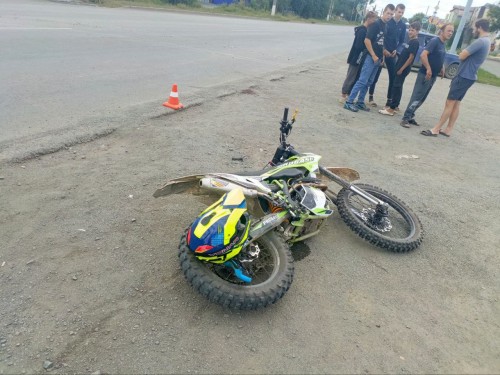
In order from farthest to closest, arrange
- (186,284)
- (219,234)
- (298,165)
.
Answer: (298,165), (186,284), (219,234)

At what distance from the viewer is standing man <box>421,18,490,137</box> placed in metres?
6.78

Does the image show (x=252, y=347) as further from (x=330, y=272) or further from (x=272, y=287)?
(x=330, y=272)

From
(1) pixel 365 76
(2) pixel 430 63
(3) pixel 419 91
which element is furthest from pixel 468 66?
(1) pixel 365 76

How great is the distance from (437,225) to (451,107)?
14.1ft

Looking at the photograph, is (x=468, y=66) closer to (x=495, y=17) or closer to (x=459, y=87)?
(x=459, y=87)

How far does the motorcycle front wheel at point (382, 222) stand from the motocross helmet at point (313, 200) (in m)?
0.51

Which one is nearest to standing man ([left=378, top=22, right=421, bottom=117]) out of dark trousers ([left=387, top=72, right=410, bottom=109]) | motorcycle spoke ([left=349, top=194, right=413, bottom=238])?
dark trousers ([left=387, top=72, right=410, bottom=109])

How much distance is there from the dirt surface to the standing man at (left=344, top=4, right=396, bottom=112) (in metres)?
3.40

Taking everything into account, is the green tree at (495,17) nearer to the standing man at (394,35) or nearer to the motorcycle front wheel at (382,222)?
the standing man at (394,35)

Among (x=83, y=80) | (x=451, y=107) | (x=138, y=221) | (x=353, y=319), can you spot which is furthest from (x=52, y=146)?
(x=451, y=107)

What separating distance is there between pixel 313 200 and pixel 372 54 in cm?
601

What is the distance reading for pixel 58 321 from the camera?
240 centimetres

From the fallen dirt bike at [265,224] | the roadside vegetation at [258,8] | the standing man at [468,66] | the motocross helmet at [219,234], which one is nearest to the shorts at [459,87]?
the standing man at [468,66]

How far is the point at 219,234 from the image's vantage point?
249cm
